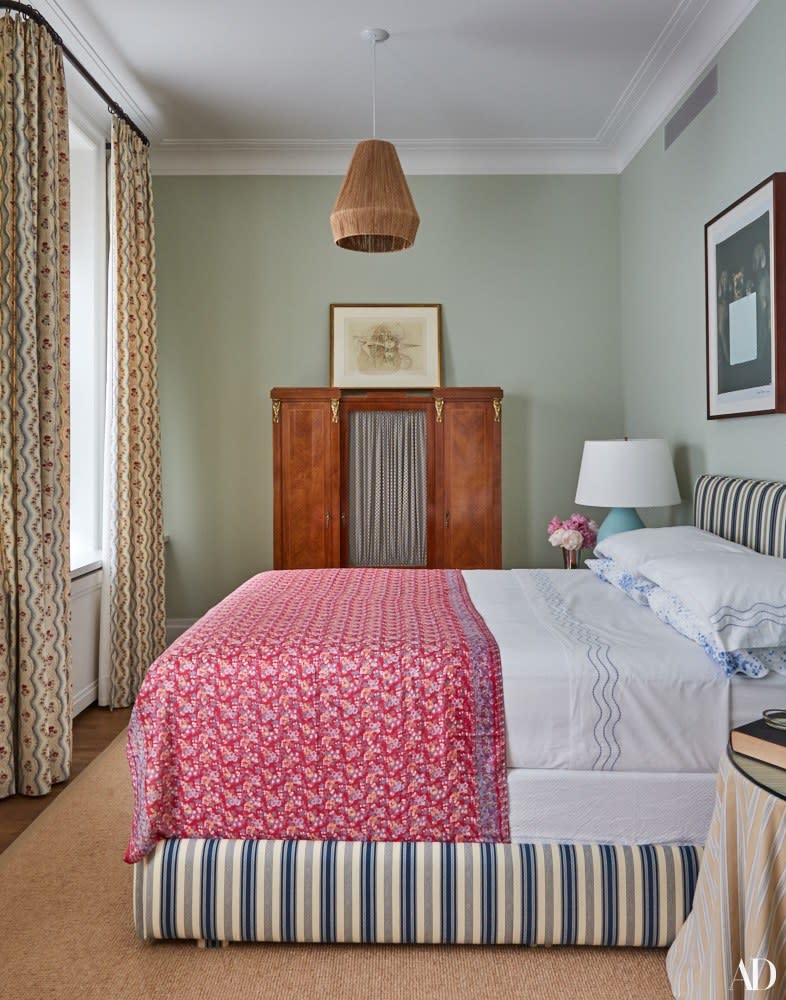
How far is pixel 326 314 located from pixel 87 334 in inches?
55.4

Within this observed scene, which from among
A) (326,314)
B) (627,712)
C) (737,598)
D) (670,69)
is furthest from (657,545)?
(326,314)

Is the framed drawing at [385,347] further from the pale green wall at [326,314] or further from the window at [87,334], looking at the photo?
the window at [87,334]

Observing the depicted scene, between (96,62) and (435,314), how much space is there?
7.16ft

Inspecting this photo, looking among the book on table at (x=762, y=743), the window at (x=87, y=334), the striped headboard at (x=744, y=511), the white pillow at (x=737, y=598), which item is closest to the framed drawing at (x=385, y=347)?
the window at (x=87, y=334)

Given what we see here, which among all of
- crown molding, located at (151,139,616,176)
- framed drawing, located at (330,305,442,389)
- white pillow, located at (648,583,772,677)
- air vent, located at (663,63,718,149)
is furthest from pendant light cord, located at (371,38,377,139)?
white pillow, located at (648,583,772,677)

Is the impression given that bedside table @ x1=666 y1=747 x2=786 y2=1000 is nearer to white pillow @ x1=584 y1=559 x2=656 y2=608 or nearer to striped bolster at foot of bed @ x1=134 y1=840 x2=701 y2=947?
striped bolster at foot of bed @ x1=134 y1=840 x2=701 y2=947

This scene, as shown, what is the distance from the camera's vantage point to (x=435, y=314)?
486cm

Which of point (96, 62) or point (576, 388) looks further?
point (576, 388)

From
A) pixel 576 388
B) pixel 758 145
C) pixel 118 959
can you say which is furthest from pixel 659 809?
pixel 576 388

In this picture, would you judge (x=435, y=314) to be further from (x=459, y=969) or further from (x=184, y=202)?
(x=459, y=969)

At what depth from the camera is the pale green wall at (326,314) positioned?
4.87 meters

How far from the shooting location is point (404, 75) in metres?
3.88

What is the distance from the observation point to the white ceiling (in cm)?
333

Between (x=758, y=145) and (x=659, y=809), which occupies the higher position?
(x=758, y=145)
